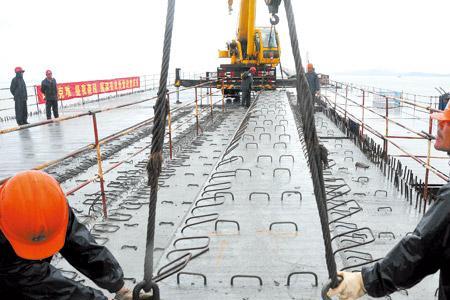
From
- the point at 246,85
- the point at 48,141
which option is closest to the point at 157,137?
the point at 48,141

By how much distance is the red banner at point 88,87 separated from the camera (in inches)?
770

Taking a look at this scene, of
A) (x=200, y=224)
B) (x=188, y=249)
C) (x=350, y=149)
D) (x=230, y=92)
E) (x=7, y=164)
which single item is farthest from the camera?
(x=230, y=92)

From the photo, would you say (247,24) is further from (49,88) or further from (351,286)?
(351,286)

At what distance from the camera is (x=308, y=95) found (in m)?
1.61

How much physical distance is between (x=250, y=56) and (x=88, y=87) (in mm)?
8945

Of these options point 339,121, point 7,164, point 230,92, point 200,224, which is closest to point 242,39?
point 230,92

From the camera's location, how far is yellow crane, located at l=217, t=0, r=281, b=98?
18.1m

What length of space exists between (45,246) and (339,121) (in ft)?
42.6

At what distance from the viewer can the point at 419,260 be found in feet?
5.74

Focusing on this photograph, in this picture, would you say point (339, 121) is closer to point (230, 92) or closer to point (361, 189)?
point (230, 92)

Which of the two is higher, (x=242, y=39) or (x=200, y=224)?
(x=242, y=39)

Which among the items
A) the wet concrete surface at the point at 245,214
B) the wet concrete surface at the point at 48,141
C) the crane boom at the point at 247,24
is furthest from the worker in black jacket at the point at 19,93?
the crane boom at the point at 247,24

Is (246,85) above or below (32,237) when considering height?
above

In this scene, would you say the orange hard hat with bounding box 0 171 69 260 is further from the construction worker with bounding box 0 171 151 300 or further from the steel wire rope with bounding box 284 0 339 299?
the steel wire rope with bounding box 284 0 339 299
